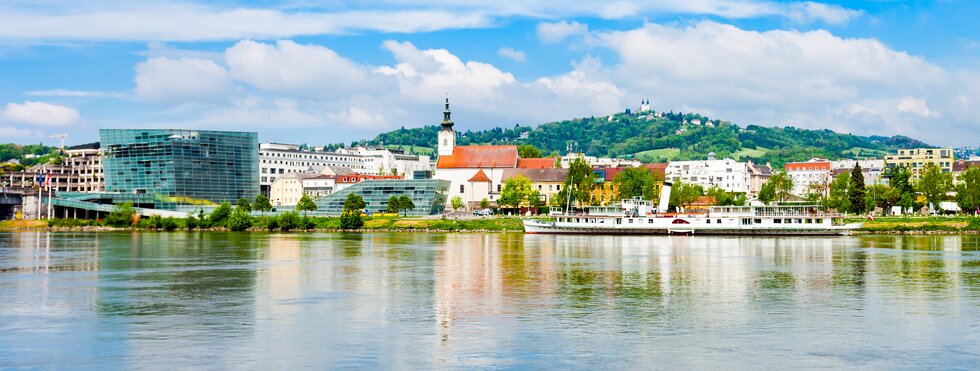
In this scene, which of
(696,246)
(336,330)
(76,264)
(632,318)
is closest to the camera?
(336,330)

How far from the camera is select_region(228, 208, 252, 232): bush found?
4412 inches

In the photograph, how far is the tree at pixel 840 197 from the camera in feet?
377

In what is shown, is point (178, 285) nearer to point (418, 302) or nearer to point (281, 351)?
point (418, 302)

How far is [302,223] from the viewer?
112 meters

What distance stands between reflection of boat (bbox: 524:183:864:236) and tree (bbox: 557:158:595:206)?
2111cm

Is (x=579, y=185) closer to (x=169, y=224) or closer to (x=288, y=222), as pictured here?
(x=288, y=222)

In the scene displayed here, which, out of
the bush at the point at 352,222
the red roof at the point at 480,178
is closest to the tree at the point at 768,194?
the red roof at the point at 480,178

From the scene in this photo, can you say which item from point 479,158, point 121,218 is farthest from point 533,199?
point 121,218

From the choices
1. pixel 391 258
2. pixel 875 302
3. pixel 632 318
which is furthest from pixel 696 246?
pixel 632 318

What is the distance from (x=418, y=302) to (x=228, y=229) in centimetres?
8468

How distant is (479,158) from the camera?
538 feet

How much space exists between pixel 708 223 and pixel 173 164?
81.7 m

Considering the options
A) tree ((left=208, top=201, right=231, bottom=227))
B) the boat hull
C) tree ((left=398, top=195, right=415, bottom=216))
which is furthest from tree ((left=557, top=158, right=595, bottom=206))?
tree ((left=208, top=201, right=231, bottom=227))

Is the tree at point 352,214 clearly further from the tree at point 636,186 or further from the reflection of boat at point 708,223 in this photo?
the tree at point 636,186
